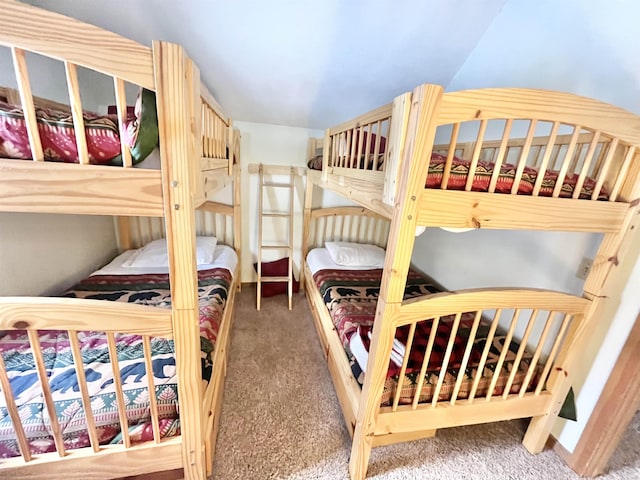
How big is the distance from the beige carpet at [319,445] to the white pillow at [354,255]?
1.09 metres

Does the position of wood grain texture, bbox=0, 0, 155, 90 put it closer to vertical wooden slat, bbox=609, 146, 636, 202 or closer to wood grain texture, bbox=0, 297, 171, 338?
wood grain texture, bbox=0, 297, 171, 338

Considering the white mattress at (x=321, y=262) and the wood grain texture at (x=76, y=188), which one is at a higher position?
the wood grain texture at (x=76, y=188)

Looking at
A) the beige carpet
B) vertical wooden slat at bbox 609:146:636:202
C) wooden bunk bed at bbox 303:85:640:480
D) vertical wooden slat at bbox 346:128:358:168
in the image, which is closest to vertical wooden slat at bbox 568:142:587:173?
wooden bunk bed at bbox 303:85:640:480

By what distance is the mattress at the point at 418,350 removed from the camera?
51.5 inches

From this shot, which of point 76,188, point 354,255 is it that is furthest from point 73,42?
point 354,255

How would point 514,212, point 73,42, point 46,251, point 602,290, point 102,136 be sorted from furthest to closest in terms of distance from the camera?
point 46,251 → point 602,290 → point 514,212 → point 102,136 → point 73,42

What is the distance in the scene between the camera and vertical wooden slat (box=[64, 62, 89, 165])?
68 cm

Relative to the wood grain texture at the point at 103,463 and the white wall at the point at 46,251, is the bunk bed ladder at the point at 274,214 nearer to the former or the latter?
the white wall at the point at 46,251

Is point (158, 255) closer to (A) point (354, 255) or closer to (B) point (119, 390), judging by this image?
(B) point (119, 390)

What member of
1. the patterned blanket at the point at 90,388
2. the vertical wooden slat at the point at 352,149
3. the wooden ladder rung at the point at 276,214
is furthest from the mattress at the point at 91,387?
the wooden ladder rung at the point at 276,214

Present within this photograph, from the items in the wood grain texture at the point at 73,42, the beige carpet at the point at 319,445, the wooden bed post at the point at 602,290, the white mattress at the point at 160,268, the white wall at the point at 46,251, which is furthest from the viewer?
the white mattress at the point at 160,268

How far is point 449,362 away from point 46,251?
255cm

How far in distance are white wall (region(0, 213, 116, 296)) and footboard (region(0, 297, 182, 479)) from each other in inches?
27.6

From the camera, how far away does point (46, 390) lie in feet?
2.93
